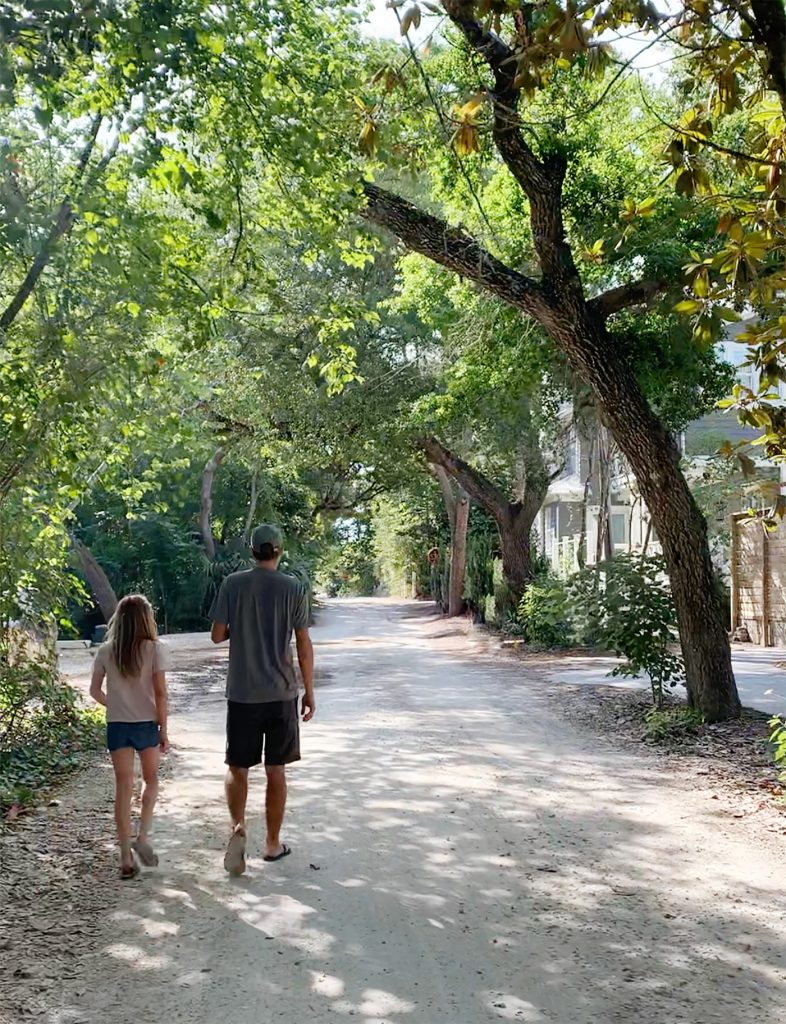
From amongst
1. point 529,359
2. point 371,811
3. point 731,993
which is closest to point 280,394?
point 529,359

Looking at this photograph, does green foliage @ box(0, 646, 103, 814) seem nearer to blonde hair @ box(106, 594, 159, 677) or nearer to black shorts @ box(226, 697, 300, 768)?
blonde hair @ box(106, 594, 159, 677)

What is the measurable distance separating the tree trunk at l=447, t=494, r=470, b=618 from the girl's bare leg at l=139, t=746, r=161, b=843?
29774mm

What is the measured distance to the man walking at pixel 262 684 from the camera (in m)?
6.02

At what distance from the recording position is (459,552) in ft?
121

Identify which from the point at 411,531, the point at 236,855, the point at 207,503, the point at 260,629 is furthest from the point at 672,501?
the point at 411,531

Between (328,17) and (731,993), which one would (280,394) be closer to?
(328,17)

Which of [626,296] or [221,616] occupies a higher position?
[626,296]

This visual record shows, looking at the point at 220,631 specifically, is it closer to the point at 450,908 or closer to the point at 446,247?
the point at 450,908

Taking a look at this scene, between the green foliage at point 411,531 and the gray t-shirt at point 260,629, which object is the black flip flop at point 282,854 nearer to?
the gray t-shirt at point 260,629

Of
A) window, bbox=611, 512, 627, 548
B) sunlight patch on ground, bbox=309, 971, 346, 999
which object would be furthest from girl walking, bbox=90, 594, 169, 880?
window, bbox=611, 512, 627, 548

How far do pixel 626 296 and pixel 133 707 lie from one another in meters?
7.44

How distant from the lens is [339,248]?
905cm

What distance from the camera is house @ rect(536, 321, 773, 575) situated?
65.4ft

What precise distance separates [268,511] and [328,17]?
2573 centimetres
